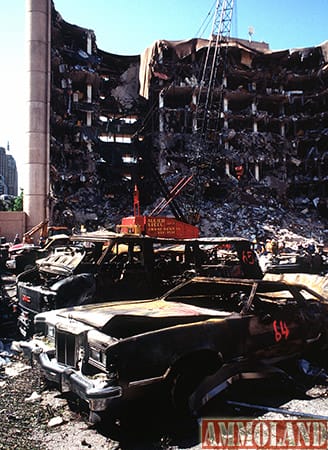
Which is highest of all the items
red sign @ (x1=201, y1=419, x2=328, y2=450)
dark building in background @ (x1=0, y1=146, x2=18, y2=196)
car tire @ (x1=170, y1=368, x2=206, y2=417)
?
dark building in background @ (x1=0, y1=146, x2=18, y2=196)

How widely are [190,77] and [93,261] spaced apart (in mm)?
40958

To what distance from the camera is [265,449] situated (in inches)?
139

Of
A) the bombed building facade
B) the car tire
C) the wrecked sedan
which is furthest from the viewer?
the bombed building facade

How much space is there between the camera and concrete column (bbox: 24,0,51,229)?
33062 mm

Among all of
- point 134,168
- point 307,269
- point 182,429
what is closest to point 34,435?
point 182,429

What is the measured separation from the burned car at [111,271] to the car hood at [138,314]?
5.71ft

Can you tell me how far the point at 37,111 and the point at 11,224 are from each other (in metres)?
11.3

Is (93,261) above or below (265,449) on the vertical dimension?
above

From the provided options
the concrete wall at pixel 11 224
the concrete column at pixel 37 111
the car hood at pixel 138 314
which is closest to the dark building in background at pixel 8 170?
the concrete column at pixel 37 111

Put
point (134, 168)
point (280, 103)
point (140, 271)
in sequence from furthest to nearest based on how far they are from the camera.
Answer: point (280, 103) → point (134, 168) → point (140, 271)

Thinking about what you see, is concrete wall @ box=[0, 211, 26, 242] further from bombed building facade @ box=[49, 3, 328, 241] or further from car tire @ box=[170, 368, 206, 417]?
car tire @ box=[170, 368, 206, 417]

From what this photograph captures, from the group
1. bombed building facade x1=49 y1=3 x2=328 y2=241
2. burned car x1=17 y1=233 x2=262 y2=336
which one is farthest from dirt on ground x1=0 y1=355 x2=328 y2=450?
bombed building facade x1=49 y1=3 x2=328 y2=241

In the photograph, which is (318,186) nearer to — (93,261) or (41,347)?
Answer: (93,261)

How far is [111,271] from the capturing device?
750cm
